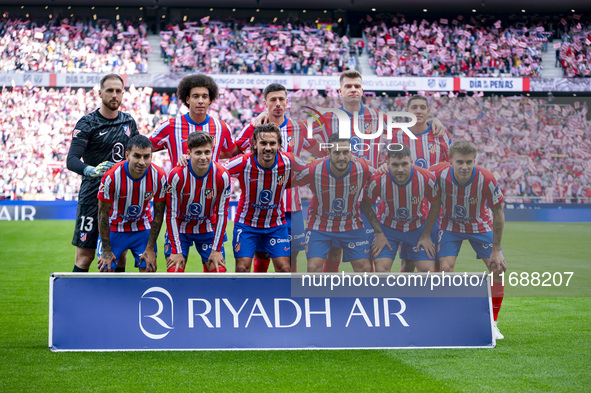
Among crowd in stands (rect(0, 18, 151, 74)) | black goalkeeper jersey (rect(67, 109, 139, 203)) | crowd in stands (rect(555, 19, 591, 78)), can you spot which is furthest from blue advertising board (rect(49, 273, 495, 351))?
crowd in stands (rect(555, 19, 591, 78))

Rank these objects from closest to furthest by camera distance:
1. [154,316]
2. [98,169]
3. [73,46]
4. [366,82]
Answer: [154,316] < [98,169] < [366,82] < [73,46]

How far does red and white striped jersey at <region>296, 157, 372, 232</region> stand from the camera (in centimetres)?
437

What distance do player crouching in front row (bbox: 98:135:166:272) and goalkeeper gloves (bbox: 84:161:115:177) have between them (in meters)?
0.03

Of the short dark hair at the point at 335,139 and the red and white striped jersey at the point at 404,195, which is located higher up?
the short dark hair at the point at 335,139

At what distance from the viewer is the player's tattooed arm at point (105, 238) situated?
A: 15.1 ft

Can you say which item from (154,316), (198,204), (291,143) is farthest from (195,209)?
(154,316)

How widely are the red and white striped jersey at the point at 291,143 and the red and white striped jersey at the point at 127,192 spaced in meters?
0.87

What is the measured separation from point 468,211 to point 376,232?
617 millimetres

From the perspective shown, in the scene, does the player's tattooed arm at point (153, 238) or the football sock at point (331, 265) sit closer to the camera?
the player's tattooed arm at point (153, 238)

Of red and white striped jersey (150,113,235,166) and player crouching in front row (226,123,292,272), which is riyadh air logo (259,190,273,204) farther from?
Answer: red and white striped jersey (150,113,235,166)

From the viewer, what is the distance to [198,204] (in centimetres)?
478

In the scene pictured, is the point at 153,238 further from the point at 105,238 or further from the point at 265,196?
the point at 265,196

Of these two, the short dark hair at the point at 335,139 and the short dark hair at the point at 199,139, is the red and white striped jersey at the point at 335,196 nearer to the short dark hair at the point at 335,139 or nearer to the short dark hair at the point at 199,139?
the short dark hair at the point at 335,139

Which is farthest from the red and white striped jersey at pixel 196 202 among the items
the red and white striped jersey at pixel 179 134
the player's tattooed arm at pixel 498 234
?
the player's tattooed arm at pixel 498 234
